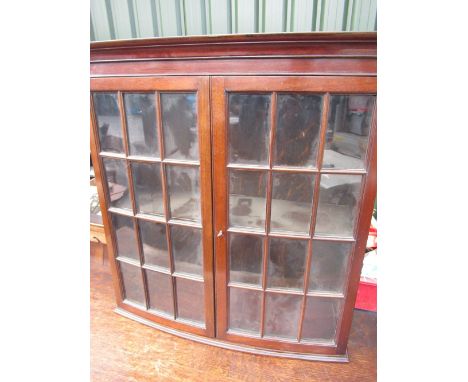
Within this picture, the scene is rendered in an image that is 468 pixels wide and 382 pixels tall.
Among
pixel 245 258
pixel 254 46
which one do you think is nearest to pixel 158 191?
pixel 245 258

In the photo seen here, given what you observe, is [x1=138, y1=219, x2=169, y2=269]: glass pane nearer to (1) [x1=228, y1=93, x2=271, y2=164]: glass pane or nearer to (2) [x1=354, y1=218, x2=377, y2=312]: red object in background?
(1) [x1=228, y1=93, x2=271, y2=164]: glass pane

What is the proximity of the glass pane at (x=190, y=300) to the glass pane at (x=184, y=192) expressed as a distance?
37cm

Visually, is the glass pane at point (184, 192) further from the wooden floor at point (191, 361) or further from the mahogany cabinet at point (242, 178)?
the wooden floor at point (191, 361)

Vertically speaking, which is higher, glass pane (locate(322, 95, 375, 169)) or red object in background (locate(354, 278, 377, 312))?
glass pane (locate(322, 95, 375, 169))

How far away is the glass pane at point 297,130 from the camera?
88 centimetres

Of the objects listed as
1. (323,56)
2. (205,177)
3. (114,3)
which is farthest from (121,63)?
(323,56)

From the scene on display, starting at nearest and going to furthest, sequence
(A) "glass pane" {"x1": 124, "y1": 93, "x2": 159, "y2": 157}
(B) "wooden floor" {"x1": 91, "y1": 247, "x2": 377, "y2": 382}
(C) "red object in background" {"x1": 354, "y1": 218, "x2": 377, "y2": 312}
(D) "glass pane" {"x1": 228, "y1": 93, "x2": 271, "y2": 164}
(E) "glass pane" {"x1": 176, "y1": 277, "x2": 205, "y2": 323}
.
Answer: (D) "glass pane" {"x1": 228, "y1": 93, "x2": 271, "y2": 164} < (A) "glass pane" {"x1": 124, "y1": 93, "x2": 159, "y2": 157} < (B) "wooden floor" {"x1": 91, "y1": 247, "x2": 377, "y2": 382} < (E) "glass pane" {"x1": 176, "y1": 277, "x2": 205, "y2": 323} < (C) "red object in background" {"x1": 354, "y1": 218, "x2": 377, "y2": 312}

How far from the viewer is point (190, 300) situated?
1293mm

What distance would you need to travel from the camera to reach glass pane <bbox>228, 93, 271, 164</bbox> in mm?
911

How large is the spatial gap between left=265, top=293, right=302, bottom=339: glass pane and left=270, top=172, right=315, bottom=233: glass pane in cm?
37

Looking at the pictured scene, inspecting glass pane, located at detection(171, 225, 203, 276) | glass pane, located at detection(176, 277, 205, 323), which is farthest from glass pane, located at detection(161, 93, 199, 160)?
glass pane, located at detection(176, 277, 205, 323)

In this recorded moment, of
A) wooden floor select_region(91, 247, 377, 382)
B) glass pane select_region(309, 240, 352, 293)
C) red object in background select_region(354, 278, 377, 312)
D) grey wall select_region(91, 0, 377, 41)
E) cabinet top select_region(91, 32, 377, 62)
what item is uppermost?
grey wall select_region(91, 0, 377, 41)

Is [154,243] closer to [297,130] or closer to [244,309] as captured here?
[244,309]

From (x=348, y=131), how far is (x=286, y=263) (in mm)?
615
